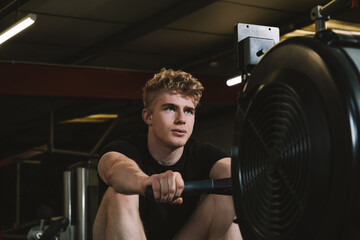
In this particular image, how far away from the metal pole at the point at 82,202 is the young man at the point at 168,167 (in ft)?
5.94

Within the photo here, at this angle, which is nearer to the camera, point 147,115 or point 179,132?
point 179,132

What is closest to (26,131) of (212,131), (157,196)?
(212,131)

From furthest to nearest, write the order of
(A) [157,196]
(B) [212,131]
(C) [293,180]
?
Result: (B) [212,131] → (A) [157,196] → (C) [293,180]

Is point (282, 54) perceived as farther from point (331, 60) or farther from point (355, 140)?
point (355, 140)

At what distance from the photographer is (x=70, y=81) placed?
5.77 m

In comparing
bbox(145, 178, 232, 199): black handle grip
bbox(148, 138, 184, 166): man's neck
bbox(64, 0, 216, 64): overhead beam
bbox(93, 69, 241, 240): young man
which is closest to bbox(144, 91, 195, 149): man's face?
bbox(93, 69, 241, 240): young man

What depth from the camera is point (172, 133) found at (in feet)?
6.35

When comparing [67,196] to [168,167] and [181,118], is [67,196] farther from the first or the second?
[181,118]

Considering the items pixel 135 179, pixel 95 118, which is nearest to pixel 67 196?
pixel 135 179

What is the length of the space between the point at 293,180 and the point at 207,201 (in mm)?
1052

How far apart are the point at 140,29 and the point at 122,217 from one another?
3566 mm

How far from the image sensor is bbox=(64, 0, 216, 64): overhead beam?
15.2 feet

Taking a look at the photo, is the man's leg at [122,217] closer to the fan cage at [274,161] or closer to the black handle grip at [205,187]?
the black handle grip at [205,187]

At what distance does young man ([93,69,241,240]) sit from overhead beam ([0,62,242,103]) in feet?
11.9
